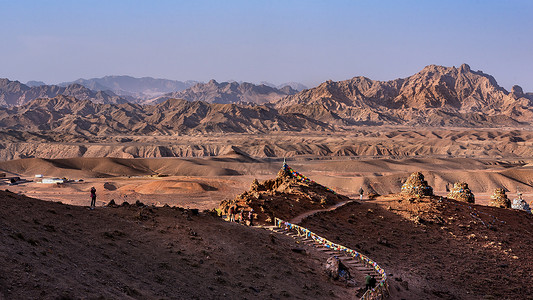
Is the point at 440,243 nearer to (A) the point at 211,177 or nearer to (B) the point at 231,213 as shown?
(B) the point at 231,213

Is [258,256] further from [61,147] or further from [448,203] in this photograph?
[61,147]

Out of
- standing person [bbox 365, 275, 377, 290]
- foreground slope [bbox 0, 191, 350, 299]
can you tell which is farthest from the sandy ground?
standing person [bbox 365, 275, 377, 290]

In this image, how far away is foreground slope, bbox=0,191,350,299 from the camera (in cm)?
1325

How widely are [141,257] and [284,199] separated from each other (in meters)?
14.4

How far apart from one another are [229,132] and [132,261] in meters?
178

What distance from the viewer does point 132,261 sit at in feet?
55.4

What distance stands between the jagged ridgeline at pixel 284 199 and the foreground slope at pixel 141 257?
11.7 feet

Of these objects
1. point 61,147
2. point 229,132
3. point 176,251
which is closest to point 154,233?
point 176,251

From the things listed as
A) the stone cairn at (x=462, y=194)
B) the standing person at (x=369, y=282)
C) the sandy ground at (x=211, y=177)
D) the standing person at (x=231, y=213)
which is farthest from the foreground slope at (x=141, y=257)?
the sandy ground at (x=211, y=177)

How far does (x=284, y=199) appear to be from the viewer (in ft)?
101

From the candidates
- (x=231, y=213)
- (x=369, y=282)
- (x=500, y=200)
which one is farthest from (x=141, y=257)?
(x=500, y=200)

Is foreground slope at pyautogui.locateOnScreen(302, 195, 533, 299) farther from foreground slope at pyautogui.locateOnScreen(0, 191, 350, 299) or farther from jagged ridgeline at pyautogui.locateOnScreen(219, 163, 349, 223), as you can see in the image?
foreground slope at pyautogui.locateOnScreen(0, 191, 350, 299)

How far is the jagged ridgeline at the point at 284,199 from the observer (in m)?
28.0

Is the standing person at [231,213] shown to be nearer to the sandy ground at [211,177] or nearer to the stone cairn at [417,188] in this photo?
the stone cairn at [417,188]
